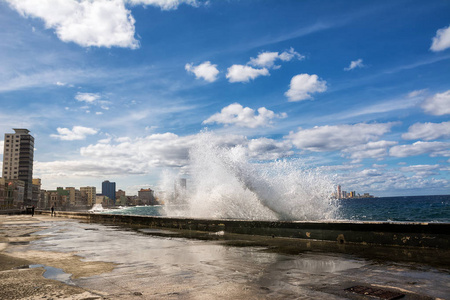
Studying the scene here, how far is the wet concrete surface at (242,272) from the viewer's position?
3.75 meters

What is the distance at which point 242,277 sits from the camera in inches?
178

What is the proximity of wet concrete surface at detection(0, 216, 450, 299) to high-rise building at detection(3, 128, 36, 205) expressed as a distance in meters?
183

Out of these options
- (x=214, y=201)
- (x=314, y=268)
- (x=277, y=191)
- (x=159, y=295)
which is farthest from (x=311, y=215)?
(x=159, y=295)

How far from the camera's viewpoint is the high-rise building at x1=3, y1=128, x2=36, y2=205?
162 meters

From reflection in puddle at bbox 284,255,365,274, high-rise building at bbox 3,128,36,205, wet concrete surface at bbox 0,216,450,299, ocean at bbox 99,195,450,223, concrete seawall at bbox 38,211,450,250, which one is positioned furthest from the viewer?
high-rise building at bbox 3,128,36,205

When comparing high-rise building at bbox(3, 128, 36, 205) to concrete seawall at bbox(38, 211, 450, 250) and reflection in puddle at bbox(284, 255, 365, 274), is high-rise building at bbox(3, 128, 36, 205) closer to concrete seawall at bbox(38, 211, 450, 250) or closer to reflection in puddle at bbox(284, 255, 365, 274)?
concrete seawall at bbox(38, 211, 450, 250)

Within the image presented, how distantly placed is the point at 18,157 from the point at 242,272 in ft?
626

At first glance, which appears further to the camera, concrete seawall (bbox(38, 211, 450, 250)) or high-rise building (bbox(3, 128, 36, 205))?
high-rise building (bbox(3, 128, 36, 205))

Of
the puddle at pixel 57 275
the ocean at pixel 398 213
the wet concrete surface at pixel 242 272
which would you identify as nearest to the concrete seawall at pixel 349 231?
the wet concrete surface at pixel 242 272

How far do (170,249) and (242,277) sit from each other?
11.3 feet

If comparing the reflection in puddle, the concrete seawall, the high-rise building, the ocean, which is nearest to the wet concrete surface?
the reflection in puddle

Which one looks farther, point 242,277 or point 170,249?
point 170,249

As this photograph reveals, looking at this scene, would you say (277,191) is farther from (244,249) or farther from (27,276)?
(27,276)

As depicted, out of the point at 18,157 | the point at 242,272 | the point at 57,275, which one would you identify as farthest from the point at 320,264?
the point at 18,157
